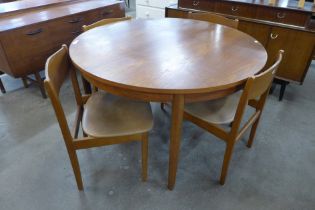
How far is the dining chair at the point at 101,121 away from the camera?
3.84 feet

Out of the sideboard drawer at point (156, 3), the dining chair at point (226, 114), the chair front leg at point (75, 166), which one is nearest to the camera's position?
the dining chair at point (226, 114)

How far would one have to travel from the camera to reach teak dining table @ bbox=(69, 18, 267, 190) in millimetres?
1028

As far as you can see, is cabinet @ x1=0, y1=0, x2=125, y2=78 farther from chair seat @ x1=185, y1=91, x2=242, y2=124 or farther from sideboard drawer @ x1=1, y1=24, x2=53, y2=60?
chair seat @ x1=185, y1=91, x2=242, y2=124

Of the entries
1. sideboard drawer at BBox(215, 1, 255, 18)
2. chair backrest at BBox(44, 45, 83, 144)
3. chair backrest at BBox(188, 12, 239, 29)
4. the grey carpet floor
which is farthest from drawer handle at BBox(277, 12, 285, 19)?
chair backrest at BBox(44, 45, 83, 144)

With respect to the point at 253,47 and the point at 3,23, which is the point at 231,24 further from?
the point at 3,23

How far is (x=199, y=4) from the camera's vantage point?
2.37 meters

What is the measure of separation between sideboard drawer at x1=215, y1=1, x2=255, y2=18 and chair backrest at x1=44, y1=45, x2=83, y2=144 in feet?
5.30

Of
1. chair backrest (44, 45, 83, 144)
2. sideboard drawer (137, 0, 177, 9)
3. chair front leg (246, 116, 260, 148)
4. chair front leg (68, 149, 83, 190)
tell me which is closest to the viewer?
chair backrest (44, 45, 83, 144)

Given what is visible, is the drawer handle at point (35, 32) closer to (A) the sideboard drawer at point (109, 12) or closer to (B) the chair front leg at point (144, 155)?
(A) the sideboard drawer at point (109, 12)

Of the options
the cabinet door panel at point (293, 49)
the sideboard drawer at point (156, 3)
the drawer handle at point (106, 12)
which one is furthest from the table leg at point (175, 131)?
the sideboard drawer at point (156, 3)

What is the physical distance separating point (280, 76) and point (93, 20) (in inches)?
76.6

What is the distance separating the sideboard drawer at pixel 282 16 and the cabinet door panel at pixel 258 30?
7 cm

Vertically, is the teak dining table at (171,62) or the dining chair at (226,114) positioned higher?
the teak dining table at (171,62)

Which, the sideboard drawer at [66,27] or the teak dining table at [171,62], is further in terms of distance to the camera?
the sideboard drawer at [66,27]
